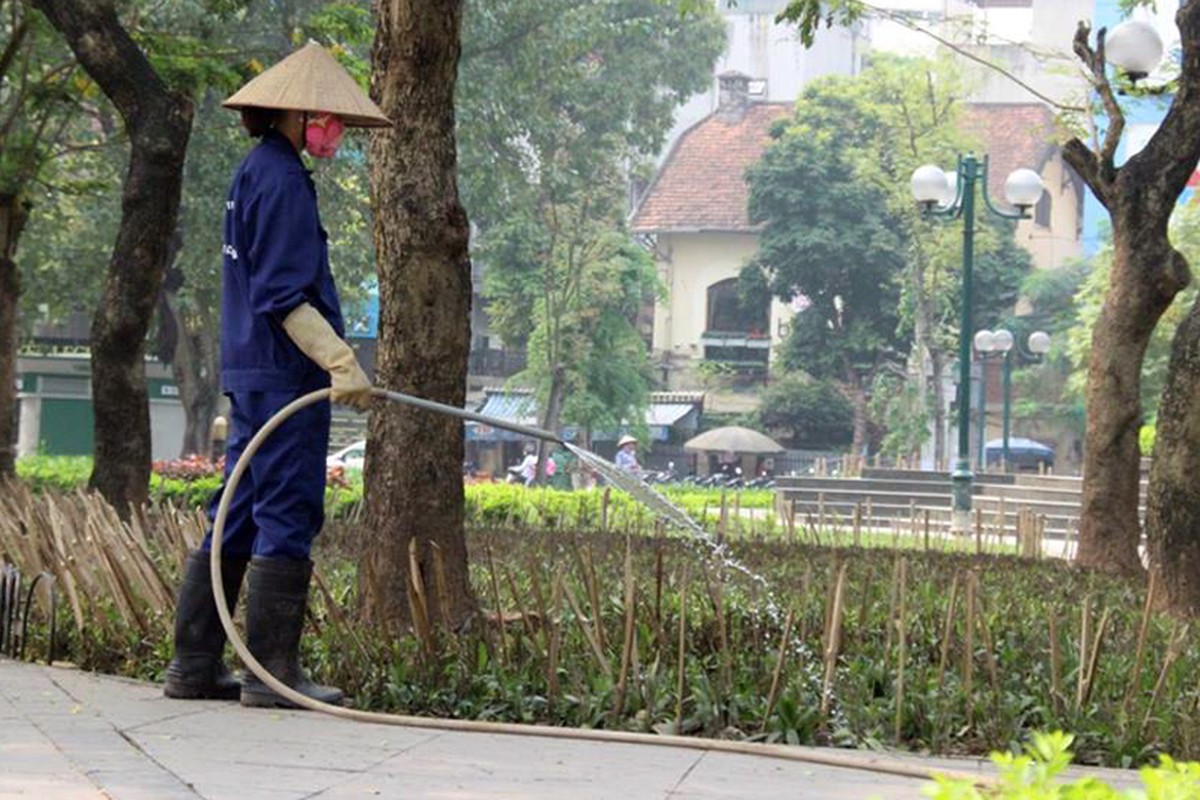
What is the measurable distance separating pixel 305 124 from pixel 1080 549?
10670 mm

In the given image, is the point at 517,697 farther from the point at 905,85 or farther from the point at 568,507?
the point at 905,85

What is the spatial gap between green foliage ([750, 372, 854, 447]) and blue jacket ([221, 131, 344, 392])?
55711mm

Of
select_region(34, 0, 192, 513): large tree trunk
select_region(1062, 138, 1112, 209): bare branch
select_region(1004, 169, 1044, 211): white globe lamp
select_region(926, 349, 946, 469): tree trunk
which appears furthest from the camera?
select_region(926, 349, 946, 469): tree trunk

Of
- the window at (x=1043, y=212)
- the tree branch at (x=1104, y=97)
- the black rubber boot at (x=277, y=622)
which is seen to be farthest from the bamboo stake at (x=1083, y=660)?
the window at (x=1043, y=212)

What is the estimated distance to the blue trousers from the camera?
6.71m

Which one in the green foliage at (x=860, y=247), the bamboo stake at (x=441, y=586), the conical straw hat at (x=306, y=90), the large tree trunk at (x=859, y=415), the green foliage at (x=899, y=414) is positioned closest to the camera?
the conical straw hat at (x=306, y=90)

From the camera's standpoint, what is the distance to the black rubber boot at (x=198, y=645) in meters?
6.98

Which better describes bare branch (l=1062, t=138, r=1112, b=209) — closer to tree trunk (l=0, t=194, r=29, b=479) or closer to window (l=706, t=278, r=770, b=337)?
tree trunk (l=0, t=194, r=29, b=479)

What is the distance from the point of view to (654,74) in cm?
5203

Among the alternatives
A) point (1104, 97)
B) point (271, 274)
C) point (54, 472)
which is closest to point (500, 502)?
point (54, 472)

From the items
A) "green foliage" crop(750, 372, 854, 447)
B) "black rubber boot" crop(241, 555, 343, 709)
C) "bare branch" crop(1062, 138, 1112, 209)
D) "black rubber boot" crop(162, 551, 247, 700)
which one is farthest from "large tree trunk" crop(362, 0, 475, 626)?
"green foliage" crop(750, 372, 854, 447)

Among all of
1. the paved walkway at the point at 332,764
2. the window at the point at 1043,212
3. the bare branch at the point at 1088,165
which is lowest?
the paved walkway at the point at 332,764

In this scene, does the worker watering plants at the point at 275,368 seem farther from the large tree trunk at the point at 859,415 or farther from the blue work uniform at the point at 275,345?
the large tree trunk at the point at 859,415

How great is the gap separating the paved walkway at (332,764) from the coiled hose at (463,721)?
0.09 feet
